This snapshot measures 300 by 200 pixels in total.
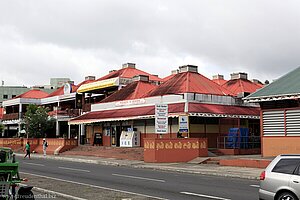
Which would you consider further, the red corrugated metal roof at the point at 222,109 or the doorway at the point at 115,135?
the doorway at the point at 115,135

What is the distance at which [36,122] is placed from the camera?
52719 mm

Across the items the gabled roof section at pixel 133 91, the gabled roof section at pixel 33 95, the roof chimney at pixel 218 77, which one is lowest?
the gabled roof section at pixel 133 91

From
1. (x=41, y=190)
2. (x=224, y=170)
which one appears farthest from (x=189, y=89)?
(x=41, y=190)

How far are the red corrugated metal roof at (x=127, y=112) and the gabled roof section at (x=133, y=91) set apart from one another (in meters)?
1.84

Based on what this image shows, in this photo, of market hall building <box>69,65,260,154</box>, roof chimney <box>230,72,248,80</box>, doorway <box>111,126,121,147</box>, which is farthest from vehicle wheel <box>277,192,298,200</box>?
roof chimney <box>230,72,248,80</box>

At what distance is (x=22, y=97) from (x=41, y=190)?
5863 centimetres

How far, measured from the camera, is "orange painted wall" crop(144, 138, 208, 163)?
96.9 feet

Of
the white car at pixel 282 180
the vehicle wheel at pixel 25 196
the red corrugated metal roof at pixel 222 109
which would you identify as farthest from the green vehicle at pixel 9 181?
the red corrugated metal roof at pixel 222 109

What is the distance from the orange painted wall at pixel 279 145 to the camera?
2534cm

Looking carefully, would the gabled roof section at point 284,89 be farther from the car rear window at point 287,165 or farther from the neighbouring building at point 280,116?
the car rear window at point 287,165

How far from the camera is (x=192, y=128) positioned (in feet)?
117

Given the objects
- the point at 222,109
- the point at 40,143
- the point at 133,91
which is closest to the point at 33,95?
the point at 40,143

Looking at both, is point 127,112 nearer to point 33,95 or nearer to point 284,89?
point 284,89

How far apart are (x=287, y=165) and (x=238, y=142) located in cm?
2291
